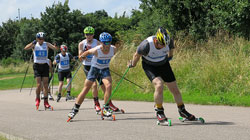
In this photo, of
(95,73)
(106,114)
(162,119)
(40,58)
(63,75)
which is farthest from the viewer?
(63,75)

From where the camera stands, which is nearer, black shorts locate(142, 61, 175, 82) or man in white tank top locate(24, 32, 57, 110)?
black shorts locate(142, 61, 175, 82)

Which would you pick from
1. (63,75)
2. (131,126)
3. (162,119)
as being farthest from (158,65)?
(63,75)

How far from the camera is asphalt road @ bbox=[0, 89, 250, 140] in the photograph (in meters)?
7.00

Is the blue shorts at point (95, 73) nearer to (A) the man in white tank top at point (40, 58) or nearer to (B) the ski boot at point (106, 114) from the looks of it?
(B) the ski boot at point (106, 114)

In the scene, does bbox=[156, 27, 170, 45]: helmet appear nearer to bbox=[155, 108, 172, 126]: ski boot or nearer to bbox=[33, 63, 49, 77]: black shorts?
bbox=[155, 108, 172, 126]: ski boot

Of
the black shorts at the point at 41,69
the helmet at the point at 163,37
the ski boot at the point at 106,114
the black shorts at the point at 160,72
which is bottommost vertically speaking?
the ski boot at the point at 106,114

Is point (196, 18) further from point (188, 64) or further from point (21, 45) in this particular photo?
point (21, 45)

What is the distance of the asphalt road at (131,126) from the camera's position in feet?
23.0

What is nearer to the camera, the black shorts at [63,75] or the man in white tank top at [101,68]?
the man in white tank top at [101,68]

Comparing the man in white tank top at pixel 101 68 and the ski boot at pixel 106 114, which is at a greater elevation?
the man in white tank top at pixel 101 68

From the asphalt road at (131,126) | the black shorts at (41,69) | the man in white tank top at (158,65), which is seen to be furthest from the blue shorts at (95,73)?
the black shorts at (41,69)

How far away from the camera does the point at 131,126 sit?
26.9ft

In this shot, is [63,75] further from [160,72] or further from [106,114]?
[160,72]

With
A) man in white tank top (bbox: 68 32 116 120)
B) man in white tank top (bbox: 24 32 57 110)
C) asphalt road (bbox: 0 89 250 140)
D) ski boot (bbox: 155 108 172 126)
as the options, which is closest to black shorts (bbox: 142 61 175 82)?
ski boot (bbox: 155 108 172 126)
